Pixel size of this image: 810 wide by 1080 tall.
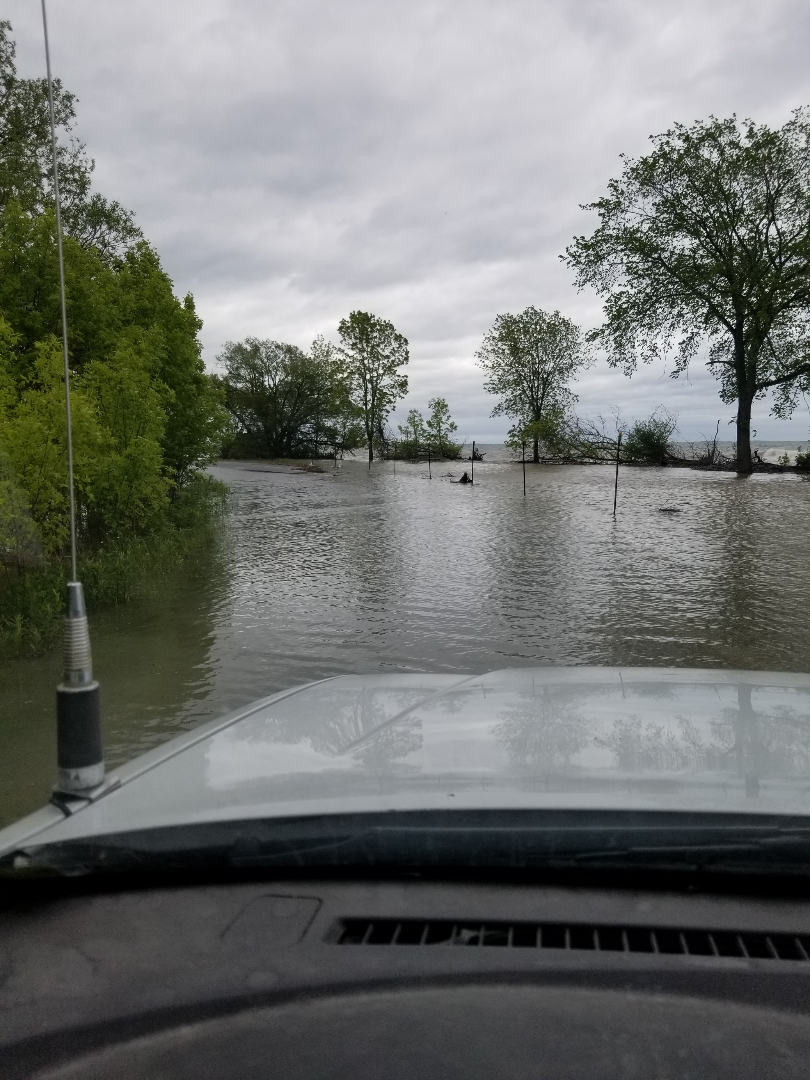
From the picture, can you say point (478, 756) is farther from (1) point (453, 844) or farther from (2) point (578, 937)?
(2) point (578, 937)

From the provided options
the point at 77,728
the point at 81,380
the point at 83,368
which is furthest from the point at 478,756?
the point at 83,368

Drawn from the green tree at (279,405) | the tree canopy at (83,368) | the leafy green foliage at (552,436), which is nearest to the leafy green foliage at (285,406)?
the green tree at (279,405)

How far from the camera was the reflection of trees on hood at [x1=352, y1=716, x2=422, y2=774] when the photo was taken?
83.4 inches

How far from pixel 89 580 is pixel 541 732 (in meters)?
8.60

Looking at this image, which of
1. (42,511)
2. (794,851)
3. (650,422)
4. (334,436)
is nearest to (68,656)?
(794,851)

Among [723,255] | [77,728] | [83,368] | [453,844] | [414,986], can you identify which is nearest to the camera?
[414,986]

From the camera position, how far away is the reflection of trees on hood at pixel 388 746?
212cm

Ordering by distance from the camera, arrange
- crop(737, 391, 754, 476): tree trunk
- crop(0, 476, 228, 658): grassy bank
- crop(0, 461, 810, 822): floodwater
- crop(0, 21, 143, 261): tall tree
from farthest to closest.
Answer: crop(737, 391, 754, 476): tree trunk
crop(0, 21, 143, 261): tall tree
crop(0, 476, 228, 658): grassy bank
crop(0, 461, 810, 822): floodwater

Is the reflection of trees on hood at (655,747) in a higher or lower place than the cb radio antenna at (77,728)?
lower

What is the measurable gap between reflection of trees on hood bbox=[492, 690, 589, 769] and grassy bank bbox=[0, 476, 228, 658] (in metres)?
6.31

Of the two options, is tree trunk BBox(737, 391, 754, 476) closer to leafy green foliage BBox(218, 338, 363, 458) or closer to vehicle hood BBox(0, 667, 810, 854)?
leafy green foliage BBox(218, 338, 363, 458)

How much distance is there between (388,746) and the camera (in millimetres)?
2281

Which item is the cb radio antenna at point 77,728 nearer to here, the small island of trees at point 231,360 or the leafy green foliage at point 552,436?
the small island of trees at point 231,360

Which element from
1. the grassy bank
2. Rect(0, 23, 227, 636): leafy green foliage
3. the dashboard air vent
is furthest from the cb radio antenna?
the grassy bank
